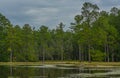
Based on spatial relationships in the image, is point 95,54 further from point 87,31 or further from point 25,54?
point 25,54

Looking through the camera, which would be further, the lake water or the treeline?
the treeline

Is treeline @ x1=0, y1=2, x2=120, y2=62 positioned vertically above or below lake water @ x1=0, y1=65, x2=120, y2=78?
above

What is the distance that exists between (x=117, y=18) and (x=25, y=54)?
35.4 m

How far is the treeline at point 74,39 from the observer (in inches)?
3787

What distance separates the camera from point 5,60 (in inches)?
4439

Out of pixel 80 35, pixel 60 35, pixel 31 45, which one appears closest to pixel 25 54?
pixel 31 45

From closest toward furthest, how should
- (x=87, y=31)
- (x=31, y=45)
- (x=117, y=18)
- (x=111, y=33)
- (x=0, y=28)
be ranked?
(x=87, y=31) < (x=111, y=33) < (x=117, y=18) < (x=0, y=28) < (x=31, y=45)

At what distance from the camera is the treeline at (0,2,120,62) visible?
9619 cm

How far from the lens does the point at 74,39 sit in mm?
124688

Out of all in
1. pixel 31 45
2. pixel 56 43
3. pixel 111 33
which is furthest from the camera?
pixel 56 43

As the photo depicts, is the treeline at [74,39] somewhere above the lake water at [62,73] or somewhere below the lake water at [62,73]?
above

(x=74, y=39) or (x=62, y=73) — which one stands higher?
(x=74, y=39)

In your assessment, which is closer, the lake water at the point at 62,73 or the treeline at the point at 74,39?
the lake water at the point at 62,73

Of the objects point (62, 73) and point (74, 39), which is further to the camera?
point (74, 39)
